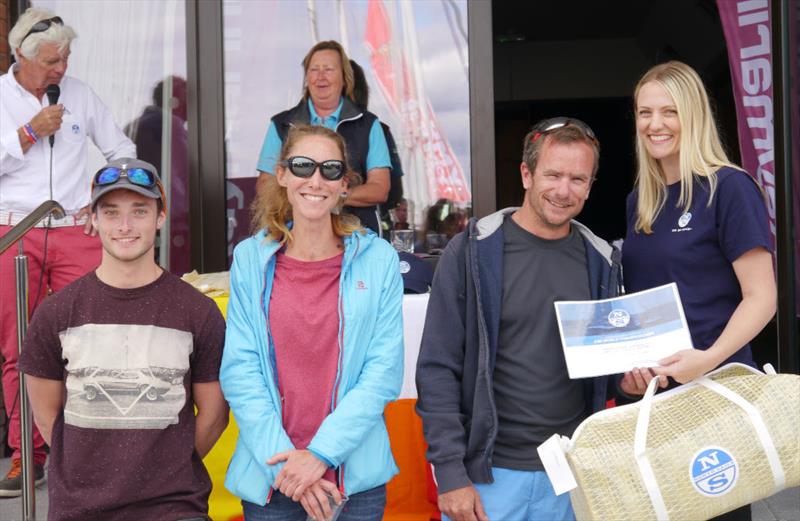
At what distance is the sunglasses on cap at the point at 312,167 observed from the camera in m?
2.55

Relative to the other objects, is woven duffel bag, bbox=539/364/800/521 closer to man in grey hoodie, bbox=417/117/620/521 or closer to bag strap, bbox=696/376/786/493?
bag strap, bbox=696/376/786/493

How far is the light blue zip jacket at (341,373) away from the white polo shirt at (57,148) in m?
2.28

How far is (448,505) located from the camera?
2.33 m

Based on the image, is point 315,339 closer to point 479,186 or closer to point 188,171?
point 479,186

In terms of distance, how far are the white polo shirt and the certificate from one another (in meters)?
3.03

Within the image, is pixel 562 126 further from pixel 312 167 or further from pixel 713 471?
pixel 713 471

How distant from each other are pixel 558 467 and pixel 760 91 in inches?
150

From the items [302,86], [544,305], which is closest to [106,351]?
[544,305]

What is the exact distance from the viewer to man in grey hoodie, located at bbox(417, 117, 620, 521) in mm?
2348

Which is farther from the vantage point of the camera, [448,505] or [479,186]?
[479,186]

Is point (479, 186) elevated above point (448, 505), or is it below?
above

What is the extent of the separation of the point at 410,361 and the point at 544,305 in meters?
1.31

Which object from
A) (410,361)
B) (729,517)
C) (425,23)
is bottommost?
(729,517)

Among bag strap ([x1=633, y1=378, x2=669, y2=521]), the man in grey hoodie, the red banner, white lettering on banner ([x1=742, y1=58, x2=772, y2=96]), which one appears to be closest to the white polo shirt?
the red banner
